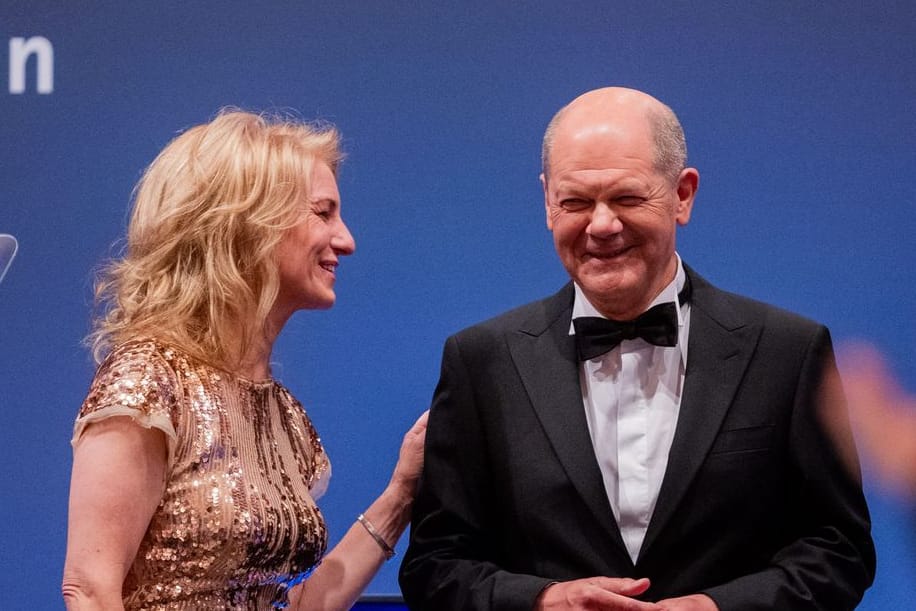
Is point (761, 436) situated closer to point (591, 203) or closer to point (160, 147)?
point (591, 203)

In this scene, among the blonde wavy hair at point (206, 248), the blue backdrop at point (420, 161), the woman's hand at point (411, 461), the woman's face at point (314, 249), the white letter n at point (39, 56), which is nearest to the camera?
the blonde wavy hair at point (206, 248)

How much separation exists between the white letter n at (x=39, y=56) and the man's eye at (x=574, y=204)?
1506mm

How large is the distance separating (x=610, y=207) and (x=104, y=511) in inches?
36.4

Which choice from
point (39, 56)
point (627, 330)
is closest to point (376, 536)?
point (627, 330)

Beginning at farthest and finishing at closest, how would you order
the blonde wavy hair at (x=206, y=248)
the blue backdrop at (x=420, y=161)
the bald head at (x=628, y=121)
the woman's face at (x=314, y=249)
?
the blue backdrop at (x=420, y=161), the woman's face at (x=314, y=249), the blonde wavy hair at (x=206, y=248), the bald head at (x=628, y=121)

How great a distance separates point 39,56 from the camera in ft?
9.47

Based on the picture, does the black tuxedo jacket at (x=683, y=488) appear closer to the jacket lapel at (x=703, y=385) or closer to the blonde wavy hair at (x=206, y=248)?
the jacket lapel at (x=703, y=385)

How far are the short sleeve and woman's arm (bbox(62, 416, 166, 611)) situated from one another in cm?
2

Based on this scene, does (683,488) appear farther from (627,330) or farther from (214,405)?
(214,405)

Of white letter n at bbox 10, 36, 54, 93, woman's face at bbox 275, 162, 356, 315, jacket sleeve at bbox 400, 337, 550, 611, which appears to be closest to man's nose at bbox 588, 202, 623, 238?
jacket sleeve at bbox 400, 337, 550, 611

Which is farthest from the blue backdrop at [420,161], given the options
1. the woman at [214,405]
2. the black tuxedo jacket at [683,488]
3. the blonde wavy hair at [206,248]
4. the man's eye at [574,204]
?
the man's eye at [574,204]

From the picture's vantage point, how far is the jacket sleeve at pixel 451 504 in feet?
6.62

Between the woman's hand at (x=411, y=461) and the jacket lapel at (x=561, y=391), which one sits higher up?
the jacket lapel at (x=561, y=391)

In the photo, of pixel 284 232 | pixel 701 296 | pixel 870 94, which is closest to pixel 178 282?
pixel 284 232
